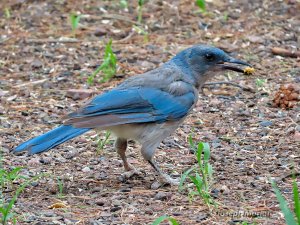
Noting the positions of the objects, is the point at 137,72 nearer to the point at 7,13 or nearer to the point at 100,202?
the point at 7,13

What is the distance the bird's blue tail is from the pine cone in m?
2.78

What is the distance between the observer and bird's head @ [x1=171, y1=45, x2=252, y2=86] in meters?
7.44

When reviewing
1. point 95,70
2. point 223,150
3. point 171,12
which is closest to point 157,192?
point 223,150

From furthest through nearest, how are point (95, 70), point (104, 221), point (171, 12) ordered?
point (171, 12) < point (95, 70) < point (104, 221)

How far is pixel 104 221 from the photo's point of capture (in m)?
5.79

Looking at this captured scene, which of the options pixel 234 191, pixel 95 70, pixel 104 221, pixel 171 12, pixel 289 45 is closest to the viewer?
pixel 104 221

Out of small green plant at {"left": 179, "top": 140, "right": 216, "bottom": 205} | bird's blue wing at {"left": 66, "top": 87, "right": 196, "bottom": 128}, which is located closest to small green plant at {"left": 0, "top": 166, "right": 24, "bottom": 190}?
bird's blue wing at {"left": 66, "top": 87, "right": 196, "bottom": 128}

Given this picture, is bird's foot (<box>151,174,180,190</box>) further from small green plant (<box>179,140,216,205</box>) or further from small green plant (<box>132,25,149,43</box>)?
small green plant (<box>132,25,149,43</box>)

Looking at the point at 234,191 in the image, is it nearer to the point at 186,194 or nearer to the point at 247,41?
the point at 186,194

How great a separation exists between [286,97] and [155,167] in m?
2.28

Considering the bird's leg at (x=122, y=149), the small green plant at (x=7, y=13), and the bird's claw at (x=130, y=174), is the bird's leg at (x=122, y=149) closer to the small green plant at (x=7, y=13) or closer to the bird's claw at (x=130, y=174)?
the bird's claw at (x=130, y=174)

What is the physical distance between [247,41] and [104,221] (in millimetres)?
5105

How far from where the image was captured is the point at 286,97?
28.0 feet

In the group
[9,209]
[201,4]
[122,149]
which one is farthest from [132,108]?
[201,4]
